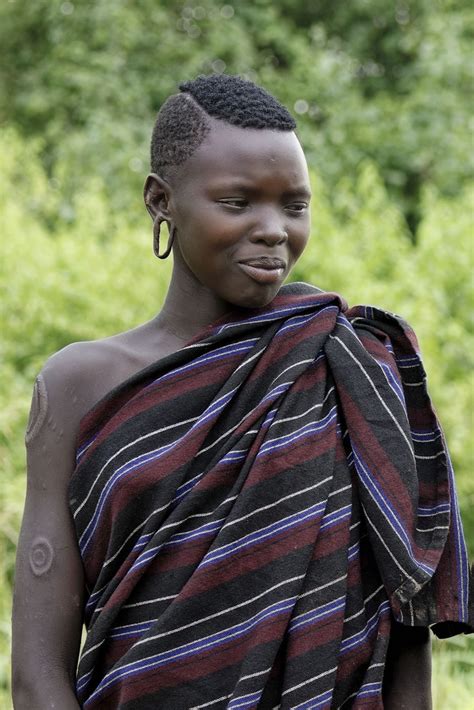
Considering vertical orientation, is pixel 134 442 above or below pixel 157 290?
below

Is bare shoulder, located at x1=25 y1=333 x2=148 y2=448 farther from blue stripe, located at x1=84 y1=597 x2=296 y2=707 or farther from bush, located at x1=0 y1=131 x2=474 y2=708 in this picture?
bush, located at x1=0 y1=131 x2=474 y2=708

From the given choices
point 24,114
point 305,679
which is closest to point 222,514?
point 305,679

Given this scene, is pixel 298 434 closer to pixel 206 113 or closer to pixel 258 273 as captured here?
pixel 258 273

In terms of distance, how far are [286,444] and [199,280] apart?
359mm

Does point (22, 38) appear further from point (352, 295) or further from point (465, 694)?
point (465, 694)

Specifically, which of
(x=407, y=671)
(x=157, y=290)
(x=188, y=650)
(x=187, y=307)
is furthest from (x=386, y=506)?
(x=157, y=290)

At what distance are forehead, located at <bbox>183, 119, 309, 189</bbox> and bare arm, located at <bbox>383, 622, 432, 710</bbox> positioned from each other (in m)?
0.81

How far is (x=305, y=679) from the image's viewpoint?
1907 millimetres

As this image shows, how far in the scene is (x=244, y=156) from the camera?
1.99 metres

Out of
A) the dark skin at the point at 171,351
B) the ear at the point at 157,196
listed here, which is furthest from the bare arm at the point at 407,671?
the ear at the point at 157,196

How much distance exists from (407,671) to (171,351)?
0.71 meters

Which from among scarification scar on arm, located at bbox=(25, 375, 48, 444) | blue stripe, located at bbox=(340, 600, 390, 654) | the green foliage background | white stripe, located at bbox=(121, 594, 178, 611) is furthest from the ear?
the green foliage background

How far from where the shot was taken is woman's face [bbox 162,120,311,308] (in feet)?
6.52

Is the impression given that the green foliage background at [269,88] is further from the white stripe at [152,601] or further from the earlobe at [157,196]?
the white stripe at [152,601]
